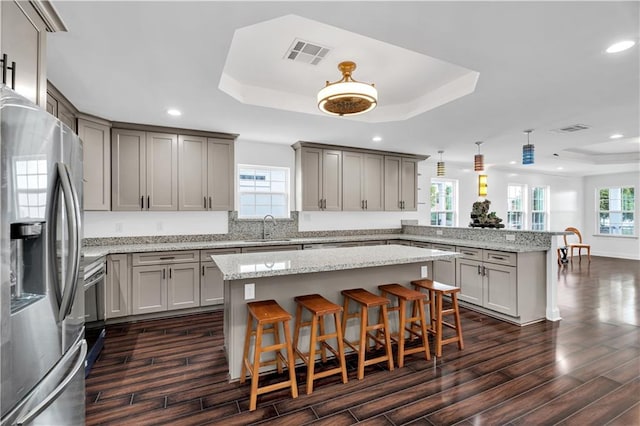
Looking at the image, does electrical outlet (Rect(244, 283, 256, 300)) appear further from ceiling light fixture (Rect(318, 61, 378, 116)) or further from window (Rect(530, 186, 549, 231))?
window (Rect(530, 186, 549, 231))

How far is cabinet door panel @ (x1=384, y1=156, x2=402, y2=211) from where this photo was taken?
5910mm

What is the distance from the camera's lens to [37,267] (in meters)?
1.27

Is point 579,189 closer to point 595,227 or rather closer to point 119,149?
point 595,227

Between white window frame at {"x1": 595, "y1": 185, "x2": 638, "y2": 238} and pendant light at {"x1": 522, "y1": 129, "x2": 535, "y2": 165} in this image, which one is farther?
white window frame at {"x1": 595, "y1": 185, "x2": 638, "y2": 238}

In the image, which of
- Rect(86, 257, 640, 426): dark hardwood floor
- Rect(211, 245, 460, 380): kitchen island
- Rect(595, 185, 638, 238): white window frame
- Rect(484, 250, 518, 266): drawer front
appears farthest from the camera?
Rect(595, 185, 638, 238): white window frame

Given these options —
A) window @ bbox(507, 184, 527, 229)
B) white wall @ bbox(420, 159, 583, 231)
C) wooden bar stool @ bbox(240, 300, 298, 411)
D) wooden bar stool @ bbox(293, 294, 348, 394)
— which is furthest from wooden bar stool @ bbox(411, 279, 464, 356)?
window @ bbox(507, 184, 527, 229)

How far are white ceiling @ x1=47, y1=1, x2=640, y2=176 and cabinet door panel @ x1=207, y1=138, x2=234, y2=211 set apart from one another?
34 cm

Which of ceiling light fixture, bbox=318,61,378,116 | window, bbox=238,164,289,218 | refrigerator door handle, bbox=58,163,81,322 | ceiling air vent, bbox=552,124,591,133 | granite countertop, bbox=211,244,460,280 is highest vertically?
ceiling air vent, bbox=552,124,591,133

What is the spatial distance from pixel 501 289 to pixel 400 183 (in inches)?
108

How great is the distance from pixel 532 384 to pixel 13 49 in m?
3.91

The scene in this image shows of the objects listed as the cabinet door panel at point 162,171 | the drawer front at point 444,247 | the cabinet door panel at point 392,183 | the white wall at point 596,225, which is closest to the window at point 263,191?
the cabinet door panel at point 162,171

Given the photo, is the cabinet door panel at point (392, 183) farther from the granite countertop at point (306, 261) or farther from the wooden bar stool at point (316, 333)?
the wooden bar stool at point (316, 333)

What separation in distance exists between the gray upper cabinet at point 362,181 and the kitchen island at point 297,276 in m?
2.42

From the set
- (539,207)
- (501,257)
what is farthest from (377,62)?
(539,207)
